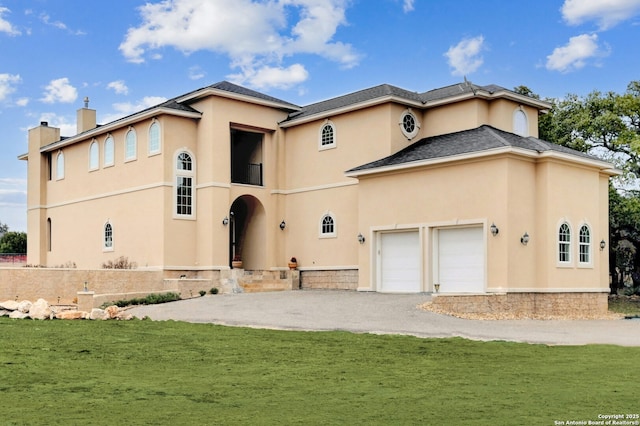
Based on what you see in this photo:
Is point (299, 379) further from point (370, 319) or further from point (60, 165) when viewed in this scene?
point (60, 165)

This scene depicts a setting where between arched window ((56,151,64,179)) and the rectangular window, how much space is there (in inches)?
405

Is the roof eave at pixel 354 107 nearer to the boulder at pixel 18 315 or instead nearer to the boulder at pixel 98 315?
the boulder at pixel 98 315

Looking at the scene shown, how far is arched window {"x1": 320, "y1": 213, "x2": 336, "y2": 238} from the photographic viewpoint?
29000 millimetres

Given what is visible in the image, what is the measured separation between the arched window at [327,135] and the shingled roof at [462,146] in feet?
8.83

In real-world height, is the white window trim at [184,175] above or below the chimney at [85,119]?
below

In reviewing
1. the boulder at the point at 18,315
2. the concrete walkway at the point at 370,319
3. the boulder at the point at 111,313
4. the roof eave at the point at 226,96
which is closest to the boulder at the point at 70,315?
the boulder at the point at 111,313

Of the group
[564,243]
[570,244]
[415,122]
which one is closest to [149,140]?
[415,122]

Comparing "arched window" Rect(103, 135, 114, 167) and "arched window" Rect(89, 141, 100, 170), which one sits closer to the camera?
"arched window" Rect(103, 135, 114, 167)

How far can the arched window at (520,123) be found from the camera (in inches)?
1093

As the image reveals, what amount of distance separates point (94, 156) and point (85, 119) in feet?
14.4

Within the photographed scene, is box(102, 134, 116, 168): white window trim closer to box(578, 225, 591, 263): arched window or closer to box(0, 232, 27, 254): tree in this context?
box(578, 225, 591, 263): arched window

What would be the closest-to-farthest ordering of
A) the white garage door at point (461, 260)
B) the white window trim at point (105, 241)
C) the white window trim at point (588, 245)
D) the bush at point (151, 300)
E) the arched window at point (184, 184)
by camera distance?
the white garage door at point (461, 260), the white window trim at point (588, 245), the bush at point (151, 300), the arched window at point (184, 184), the white window trim at point (105, 241)

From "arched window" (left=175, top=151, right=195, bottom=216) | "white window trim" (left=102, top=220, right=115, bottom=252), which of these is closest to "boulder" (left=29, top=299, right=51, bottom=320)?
"arched window" (left=175, top=151, right=195, bottom=216)

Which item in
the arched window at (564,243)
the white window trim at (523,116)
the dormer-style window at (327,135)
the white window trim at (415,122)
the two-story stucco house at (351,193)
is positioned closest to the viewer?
the two-story stucco house at (351,193)
